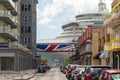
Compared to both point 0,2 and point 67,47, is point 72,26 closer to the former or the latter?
point 67,47

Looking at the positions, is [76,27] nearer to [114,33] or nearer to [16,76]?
[16,76]

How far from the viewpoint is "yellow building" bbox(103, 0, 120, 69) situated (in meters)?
43.0

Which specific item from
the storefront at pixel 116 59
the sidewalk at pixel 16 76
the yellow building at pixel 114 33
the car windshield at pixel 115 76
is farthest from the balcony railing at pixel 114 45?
the car windshield at pixel 115 76

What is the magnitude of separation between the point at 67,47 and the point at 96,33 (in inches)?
4118

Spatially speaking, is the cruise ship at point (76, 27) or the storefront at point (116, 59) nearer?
the storefront at point (116, 59)

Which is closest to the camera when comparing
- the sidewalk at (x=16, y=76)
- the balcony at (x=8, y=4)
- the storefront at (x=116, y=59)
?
the sidewalk at (x=16, y=76)

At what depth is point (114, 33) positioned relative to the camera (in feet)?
174

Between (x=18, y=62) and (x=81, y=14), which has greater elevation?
(x=81, y=14)

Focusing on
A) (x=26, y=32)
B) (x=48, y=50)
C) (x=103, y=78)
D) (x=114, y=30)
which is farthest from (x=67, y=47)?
(x=103, y=78)

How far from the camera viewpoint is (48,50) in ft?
601

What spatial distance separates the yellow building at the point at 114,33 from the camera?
43.0m

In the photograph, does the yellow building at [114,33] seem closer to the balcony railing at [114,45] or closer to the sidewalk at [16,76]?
the balcony railing at [114,45]

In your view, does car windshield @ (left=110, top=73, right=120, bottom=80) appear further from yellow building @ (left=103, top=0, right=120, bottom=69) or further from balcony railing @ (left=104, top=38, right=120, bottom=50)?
balcony railing @ (left=104, top=38, right=120, bottom=50)

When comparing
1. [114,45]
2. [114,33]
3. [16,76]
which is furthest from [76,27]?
[114,45]
